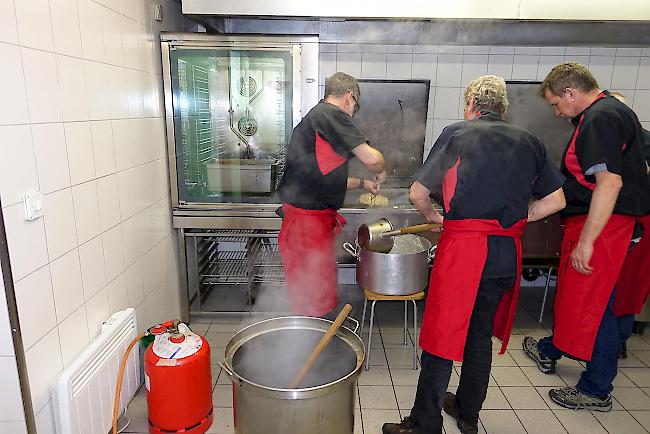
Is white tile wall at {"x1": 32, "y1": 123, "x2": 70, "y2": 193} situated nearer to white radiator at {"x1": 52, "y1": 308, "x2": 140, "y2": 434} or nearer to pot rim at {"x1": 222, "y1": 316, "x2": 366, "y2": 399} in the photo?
white radiator at {"x1": 52, "y1": 308, "x2": 140, "y2": 434}

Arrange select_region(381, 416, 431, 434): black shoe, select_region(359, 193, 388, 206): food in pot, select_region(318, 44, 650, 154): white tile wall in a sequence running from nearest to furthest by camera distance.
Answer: select_region(381, 416, 431, 434): black shoe
select_region(359, 193, 388, 206): food in pot
select_region(318, 44, 650, 154): white tile wall

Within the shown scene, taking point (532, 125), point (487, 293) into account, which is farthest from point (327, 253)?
point (532, 125)

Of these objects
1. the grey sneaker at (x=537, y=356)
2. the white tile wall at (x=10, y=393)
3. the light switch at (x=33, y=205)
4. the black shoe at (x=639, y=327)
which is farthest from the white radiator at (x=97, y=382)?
the black shoe at (x=639, y=327)

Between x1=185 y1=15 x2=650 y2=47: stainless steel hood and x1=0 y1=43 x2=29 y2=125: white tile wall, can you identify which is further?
x1=185 y1=15 x2=650 y2=47: stainless steel hood

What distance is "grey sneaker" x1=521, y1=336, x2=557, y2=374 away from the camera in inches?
103

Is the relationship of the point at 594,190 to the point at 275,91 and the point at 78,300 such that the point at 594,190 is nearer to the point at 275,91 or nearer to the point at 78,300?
the point at 275,91

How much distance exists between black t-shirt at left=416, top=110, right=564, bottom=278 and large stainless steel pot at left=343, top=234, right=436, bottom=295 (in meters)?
0.55

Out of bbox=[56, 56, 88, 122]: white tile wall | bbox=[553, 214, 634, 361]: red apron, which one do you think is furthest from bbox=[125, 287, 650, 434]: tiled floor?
bbox=[56, 56, 88, 122]: white tile wall

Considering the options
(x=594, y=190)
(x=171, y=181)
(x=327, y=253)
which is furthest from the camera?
(x=171, y=181)

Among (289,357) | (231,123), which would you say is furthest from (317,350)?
(231,123)

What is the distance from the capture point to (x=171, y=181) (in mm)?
2830

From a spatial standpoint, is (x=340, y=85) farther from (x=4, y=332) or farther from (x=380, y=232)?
(x=4, y=332)

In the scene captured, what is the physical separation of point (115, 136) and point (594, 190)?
2.16m

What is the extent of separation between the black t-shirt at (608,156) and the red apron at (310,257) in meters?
1.17
